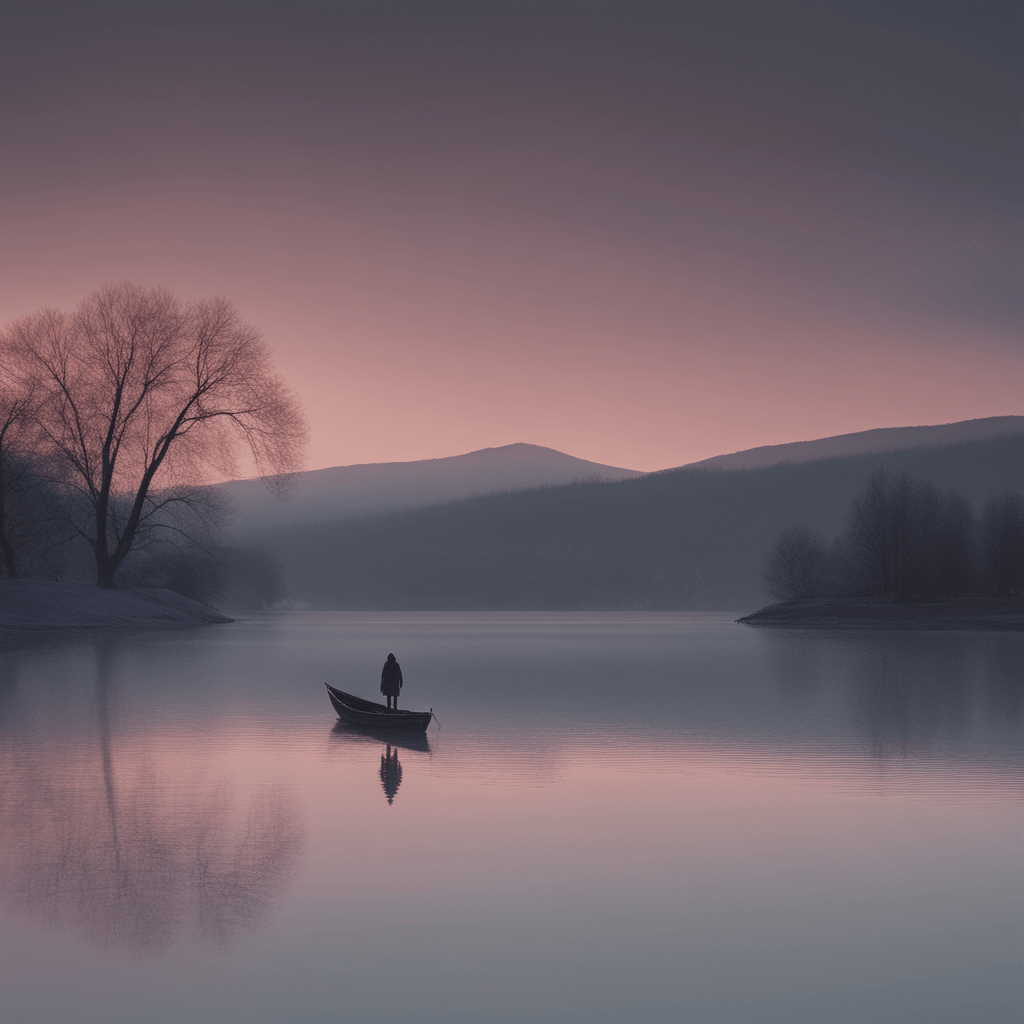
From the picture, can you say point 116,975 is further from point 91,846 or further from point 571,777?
point 571,777

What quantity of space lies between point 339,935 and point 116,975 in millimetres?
1505

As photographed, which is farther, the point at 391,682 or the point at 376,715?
the point at 391,682

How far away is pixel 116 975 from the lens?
727 centimetres

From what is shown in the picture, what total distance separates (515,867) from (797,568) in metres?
101

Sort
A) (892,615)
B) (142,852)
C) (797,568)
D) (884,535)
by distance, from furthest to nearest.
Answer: (797,568)
(884,535)
(892,615)
(142,852)

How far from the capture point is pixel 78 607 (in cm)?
5828

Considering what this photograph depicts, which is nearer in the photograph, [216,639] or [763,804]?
[763,804]

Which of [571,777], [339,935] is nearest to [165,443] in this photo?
[571,777]

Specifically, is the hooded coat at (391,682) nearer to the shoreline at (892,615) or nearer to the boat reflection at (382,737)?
the boat reflection at (382,737)

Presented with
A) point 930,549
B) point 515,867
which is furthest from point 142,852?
point 930,549

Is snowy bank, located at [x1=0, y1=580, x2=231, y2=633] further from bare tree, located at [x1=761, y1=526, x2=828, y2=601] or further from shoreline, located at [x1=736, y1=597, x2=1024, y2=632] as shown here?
bare tree, located at [x1=761, y1=526, x2=828, y2=601]

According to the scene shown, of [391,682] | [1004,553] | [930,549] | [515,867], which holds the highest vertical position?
[930,549]

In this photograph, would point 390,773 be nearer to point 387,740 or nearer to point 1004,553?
point 387,740

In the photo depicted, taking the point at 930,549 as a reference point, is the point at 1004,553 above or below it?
below
